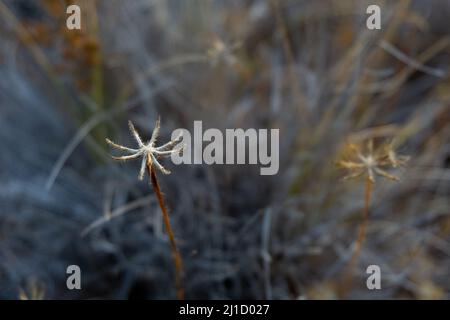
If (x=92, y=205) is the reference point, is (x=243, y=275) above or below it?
below

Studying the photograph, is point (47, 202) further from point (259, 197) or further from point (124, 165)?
point (259, 197)

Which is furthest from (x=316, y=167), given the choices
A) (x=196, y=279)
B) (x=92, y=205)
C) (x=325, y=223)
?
(x=92, y=205)

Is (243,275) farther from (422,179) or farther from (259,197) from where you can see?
(422,179)
